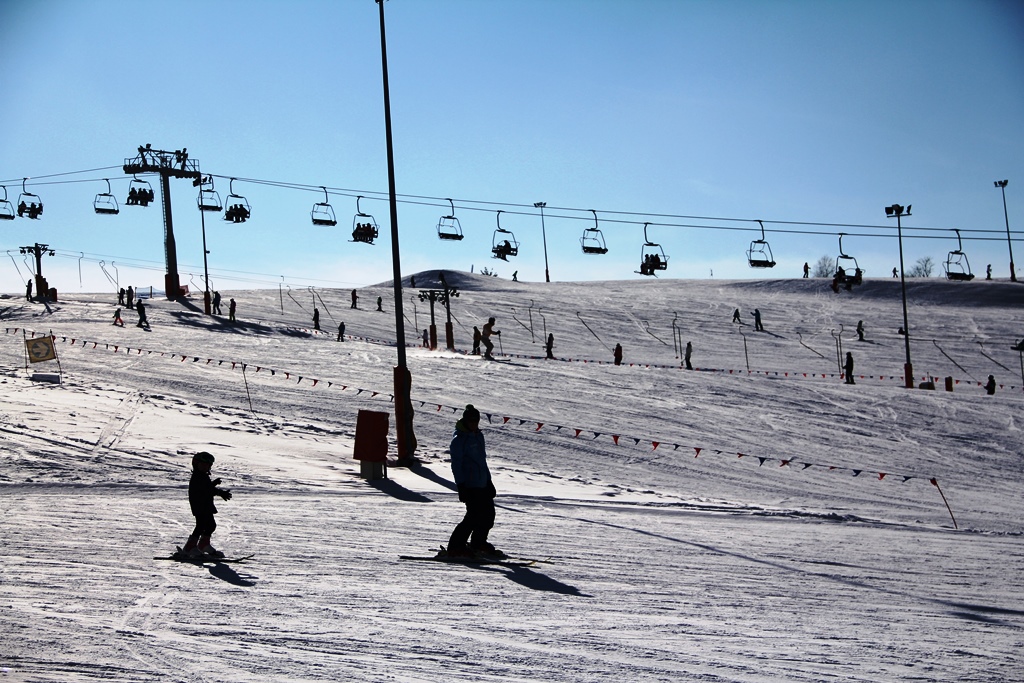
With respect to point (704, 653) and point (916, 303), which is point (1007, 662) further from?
point (916, 303)

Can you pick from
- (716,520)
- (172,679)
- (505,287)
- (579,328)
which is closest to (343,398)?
(716,520)

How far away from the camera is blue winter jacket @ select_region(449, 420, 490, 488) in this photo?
9.93 meters

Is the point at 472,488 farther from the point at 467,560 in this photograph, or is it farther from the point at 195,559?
the point at 195,559

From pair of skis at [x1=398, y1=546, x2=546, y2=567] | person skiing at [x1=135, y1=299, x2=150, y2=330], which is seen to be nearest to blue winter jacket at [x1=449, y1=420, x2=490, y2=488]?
pair of skis at [x1=398, y1=546, x2=546, y2=567]

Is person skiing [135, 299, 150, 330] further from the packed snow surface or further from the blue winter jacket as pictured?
the blue winter jacket

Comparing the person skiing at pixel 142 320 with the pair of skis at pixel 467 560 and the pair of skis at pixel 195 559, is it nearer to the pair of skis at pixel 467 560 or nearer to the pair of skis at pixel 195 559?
the pair of skis at pixel 195 559

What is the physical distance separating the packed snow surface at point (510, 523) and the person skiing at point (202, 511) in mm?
293

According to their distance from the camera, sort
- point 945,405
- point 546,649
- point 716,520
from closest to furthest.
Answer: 1. point 546,649
2. point 716,520
3. point 945,405

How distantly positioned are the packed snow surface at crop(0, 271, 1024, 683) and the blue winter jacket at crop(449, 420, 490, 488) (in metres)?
0.89

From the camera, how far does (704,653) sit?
23.2 feet

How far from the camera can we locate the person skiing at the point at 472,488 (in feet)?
32.6

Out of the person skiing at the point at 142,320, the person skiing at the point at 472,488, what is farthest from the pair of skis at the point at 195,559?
the person skiing at the point at 142,320

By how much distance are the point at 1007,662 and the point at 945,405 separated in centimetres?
2701

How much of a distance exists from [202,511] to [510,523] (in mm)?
4507
